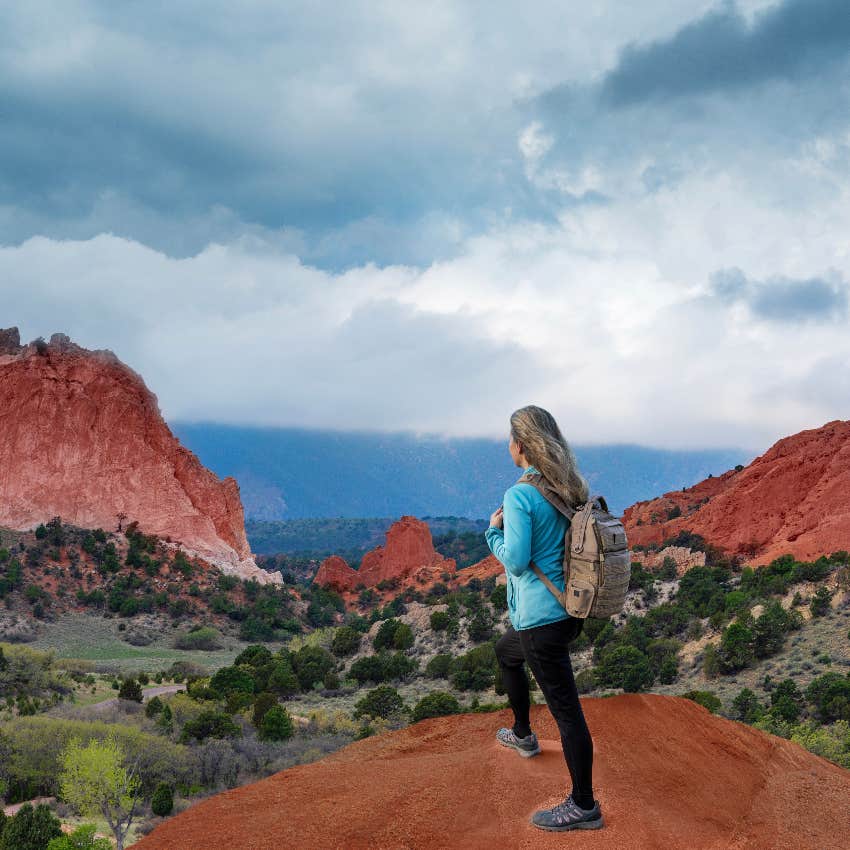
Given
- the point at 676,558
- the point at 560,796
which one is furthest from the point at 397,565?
the point at 560,796

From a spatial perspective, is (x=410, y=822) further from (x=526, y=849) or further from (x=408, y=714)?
(x=408, y=714)

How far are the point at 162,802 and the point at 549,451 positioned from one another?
15.2 metres

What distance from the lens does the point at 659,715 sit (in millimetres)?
6719

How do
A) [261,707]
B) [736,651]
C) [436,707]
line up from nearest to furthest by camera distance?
[436,707] → [261,707] → [736,651]

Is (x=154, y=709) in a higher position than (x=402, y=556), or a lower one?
lower

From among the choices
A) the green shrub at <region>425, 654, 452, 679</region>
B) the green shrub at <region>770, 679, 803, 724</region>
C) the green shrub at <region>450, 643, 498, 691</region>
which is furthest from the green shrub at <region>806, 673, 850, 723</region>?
the green shrub at <region>425, 654, 452, 679</region>

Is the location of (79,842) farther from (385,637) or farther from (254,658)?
(385,637)

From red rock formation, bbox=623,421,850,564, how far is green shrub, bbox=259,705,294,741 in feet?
112

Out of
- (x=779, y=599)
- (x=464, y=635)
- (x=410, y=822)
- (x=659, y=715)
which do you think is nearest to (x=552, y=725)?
(x=659, y=715)

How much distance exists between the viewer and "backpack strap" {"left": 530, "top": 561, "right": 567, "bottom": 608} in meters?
4.47

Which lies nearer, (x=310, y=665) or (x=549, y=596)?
(x=549, y=596)

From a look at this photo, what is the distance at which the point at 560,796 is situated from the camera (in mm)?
4953

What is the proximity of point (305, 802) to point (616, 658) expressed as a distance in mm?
25690

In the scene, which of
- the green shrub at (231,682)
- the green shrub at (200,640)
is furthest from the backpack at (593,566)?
the green shrub at (200,640)
